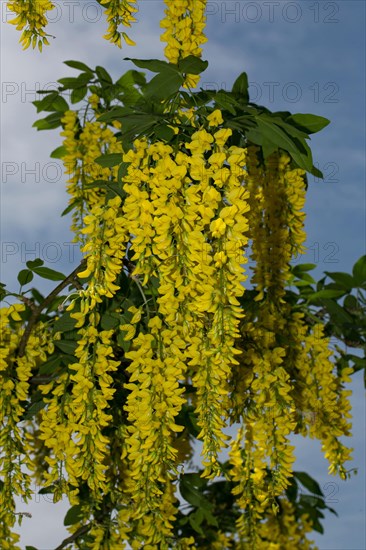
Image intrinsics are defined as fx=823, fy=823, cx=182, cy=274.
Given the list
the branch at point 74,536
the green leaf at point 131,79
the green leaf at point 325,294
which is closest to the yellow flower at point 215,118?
the green leaf at point 325,294

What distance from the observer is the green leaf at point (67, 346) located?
11.0 ft

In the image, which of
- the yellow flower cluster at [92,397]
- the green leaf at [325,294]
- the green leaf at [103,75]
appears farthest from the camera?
the green leaf at [103,75]

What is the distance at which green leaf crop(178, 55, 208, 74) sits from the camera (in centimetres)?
243

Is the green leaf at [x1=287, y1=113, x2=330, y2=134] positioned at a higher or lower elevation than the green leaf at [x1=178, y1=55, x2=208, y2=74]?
higher

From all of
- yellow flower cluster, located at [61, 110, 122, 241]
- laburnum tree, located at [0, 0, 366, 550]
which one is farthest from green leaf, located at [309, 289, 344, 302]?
yellow flower cluster, located at [61, 110, 122, 241]

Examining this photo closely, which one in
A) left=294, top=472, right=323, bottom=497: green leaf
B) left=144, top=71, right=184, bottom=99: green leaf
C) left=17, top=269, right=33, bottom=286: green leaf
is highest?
left=17, top=269, right=33, bottom=286: green leaf

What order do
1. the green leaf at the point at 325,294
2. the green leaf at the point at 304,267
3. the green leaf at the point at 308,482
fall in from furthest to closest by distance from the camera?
the green leaf at the point at 308,482, the green leaf at the point at 304,267, the green leaf at the point at 325,294

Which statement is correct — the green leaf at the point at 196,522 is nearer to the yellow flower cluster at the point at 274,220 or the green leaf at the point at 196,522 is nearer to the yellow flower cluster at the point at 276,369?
the yellow flower cluster at the point at 276,369

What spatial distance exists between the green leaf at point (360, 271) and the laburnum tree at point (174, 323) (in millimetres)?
30

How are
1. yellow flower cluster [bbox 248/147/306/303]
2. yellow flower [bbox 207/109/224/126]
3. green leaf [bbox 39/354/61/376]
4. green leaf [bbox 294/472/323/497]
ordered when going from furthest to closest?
green leaf [bbox 294/472/323/497] → yellow flower cluster [bbox 248/147/306/303] → green leaf [bbox 39/354/61/376] → yellow flower [bbox 207/109/224/126]

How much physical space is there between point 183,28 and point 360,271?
74.9 inches

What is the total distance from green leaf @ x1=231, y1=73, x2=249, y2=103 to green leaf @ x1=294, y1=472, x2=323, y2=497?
254 cm

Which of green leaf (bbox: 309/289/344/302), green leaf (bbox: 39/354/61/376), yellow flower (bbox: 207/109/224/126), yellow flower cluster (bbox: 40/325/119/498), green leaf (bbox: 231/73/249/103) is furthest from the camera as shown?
green leaf (bbox: 309/289/344/302)

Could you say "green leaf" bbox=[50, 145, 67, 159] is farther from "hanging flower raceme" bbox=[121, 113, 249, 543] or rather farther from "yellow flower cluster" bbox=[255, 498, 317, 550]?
"yellow flower cluster" bbox=[255, 498, 317, 550]
